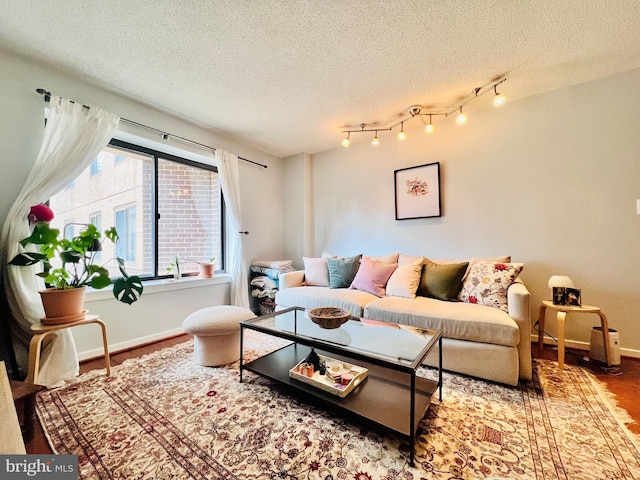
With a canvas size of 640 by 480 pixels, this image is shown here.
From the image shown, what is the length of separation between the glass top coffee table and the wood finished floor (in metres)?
1.02

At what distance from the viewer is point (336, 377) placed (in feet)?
4.96

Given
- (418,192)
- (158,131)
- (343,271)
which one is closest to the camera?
(158,131)

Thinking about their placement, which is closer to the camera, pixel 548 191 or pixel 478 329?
pixel 478 329

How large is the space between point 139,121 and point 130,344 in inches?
85.9

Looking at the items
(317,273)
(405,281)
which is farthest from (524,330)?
(317,273)

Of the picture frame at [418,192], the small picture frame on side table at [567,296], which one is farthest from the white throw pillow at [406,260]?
the small picture frame on side table at [567,296]

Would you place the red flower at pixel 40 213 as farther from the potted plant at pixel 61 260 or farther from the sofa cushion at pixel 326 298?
the sofa cushion at pixel 326 298

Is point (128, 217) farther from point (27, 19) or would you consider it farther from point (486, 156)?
point (486, 156)

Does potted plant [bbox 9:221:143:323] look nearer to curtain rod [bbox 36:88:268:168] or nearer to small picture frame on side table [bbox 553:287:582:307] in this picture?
curtain rod [bbox 36:88:268:168]

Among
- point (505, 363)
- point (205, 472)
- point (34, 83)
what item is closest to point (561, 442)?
point (505, 363)

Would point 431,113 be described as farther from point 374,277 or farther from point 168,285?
point 168,285

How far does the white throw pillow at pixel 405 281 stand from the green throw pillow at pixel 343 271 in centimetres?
48

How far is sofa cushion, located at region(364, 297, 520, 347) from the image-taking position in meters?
1.73

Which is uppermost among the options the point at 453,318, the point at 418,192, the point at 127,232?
the point at 418,192
